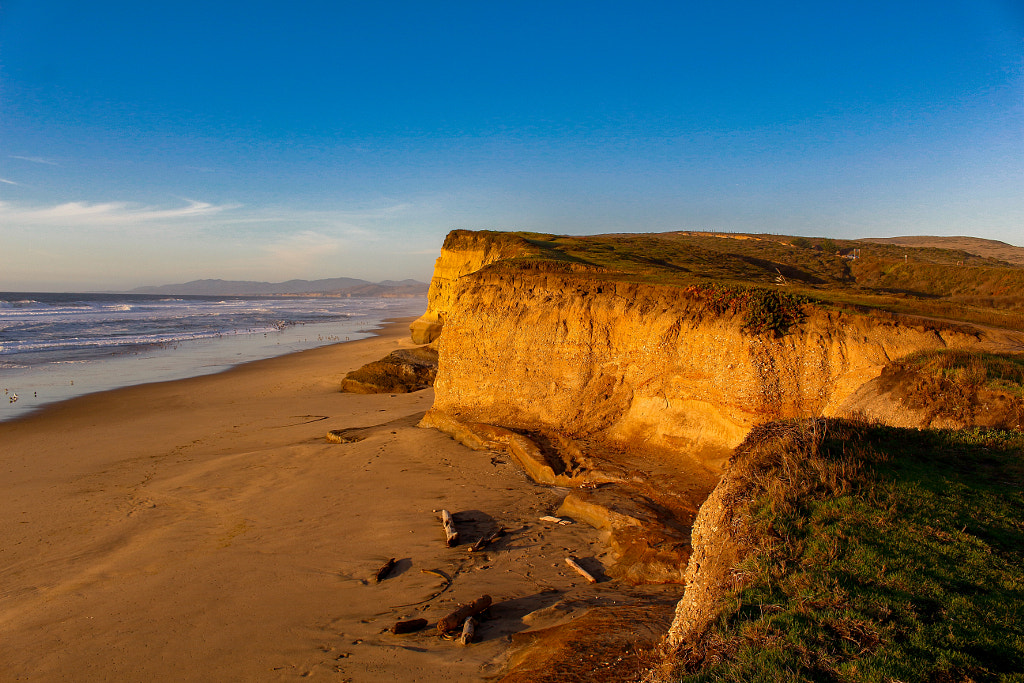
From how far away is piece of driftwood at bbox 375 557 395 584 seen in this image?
750 cm

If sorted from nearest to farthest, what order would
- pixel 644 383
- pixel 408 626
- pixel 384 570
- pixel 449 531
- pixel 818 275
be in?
Answer: pixel 408 626 → pixel 384 570 → pixel 449 531 → pixel 644 383 → pixel 818 275

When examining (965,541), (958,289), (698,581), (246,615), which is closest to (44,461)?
(246,615)

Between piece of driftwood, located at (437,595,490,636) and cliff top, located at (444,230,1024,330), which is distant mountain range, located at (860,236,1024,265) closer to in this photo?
cliff top, located at (444,230,1024,330)

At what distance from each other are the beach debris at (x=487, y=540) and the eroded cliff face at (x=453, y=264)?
13494mm

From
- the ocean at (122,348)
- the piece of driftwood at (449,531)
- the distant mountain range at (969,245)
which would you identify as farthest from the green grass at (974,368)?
the distant mountain range at (969,245)

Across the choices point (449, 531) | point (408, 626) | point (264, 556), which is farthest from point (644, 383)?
point (264, 556)

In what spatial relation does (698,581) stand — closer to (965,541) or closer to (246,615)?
(965,541)

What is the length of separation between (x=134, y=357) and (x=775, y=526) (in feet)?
122

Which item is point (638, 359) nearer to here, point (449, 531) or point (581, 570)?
point (581, 570)

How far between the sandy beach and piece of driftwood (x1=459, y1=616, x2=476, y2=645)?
11 cm

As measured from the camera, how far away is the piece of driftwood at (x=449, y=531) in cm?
831

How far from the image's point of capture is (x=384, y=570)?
7609mm

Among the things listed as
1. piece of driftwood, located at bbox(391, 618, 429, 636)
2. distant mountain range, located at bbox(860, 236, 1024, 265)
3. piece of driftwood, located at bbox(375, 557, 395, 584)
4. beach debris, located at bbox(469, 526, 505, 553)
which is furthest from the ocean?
distant mountain range, located at bbox(860, 236, 1024, 265)

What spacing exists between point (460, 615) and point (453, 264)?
69.9 ft
